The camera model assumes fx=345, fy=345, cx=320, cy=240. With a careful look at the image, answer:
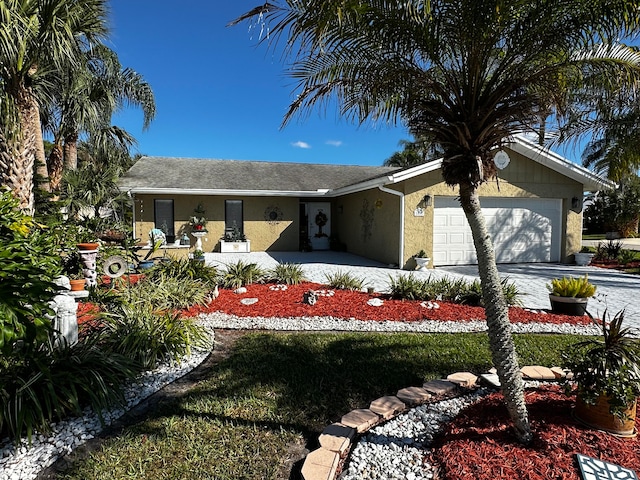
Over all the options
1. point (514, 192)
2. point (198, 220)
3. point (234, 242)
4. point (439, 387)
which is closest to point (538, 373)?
point (439, 387)

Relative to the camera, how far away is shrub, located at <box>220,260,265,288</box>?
8.34m

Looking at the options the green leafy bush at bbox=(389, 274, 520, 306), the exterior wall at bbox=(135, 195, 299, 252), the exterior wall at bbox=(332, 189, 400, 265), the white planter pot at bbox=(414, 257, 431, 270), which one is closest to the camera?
the green leafy bush at bbox=(389, 274, 520, 306)

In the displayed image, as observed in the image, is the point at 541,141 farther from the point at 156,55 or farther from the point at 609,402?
the point at 156,55

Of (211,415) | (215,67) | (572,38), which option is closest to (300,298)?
(211,415)

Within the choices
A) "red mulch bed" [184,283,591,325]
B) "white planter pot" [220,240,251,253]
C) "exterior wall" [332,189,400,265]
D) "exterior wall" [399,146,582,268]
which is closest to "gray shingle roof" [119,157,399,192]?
"exterior wall" [332,189,400,265]

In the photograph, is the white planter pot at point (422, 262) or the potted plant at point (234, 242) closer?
the white planter pot at point (422, 262)

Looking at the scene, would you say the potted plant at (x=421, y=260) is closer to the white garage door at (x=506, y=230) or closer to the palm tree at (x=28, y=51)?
the white garage door at (x=506, y=230)

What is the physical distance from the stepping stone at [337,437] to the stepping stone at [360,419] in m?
0.06

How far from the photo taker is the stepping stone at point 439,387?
3467 millimetres

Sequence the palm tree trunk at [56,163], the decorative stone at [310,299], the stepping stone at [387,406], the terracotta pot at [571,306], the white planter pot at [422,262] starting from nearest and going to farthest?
the stepping stone at [387,406] < the terracotta pot at [571,306] < the decorative stone at [310,299] < the white planter pot at [422,262] < the palm tree trunk at [56,163]

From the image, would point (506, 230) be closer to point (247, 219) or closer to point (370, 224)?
point (370, 224)

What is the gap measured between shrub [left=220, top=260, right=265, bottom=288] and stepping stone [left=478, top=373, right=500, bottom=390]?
19.2 ft

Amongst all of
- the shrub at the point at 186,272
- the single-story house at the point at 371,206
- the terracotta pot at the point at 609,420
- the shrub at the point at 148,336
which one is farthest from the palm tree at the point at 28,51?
the single-story house at the point at 371,206

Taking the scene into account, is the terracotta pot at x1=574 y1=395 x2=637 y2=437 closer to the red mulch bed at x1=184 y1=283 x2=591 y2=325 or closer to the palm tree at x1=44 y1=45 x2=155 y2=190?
the red mulch bed at x1=184 y1=283 x2=591 y2=325
